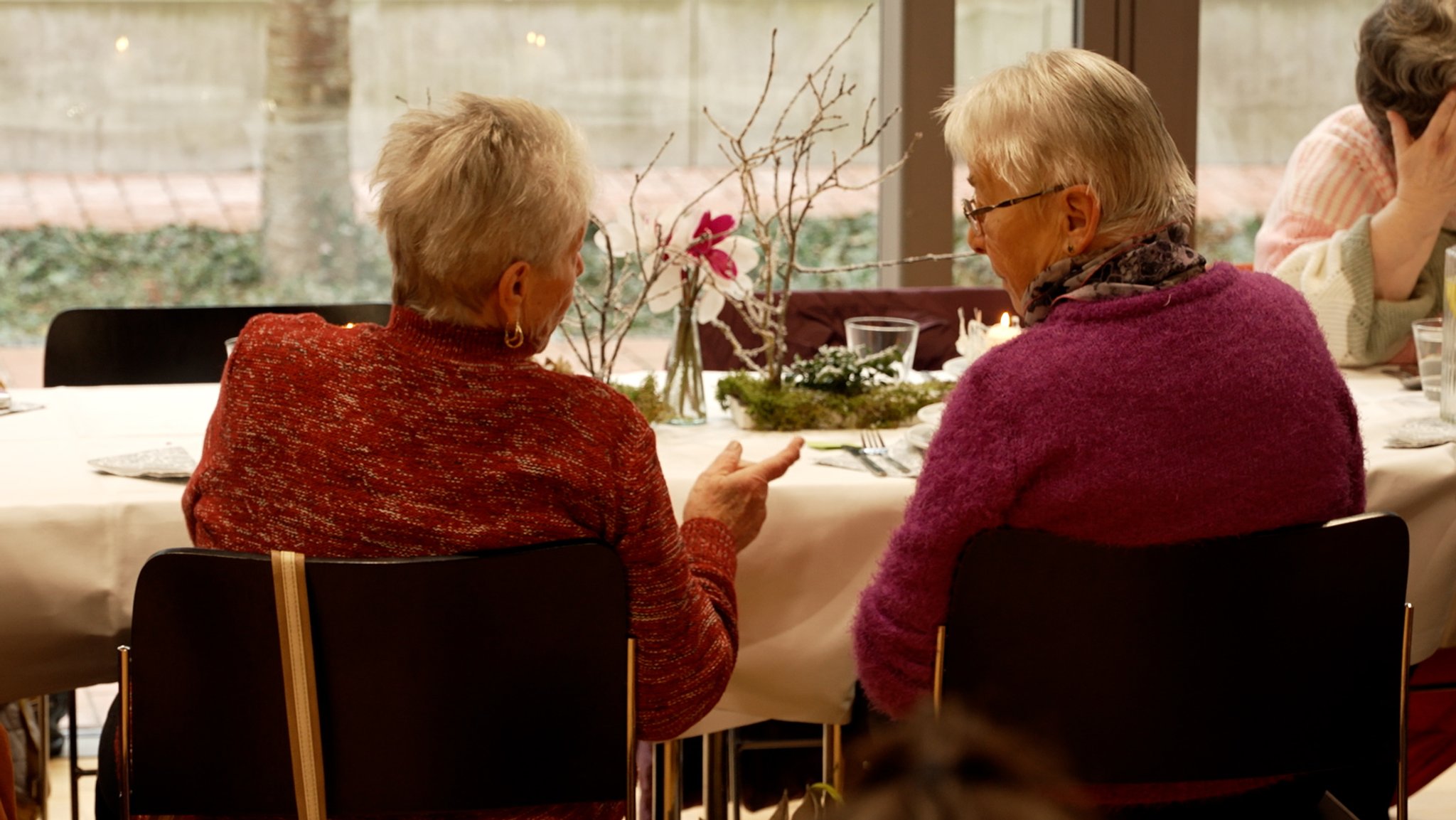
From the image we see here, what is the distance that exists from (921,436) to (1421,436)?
2.41 ft

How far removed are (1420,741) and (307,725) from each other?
6.17ft

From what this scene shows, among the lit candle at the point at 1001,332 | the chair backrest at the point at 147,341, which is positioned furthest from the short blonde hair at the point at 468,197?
the chair backrest at the point at 147,341

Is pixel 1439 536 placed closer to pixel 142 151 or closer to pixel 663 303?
pixel 663 303

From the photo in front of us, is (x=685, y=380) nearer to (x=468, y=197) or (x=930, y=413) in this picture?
(x=930, y=413)

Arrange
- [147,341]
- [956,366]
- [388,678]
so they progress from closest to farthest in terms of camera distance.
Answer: [388,678]
[956,366]
[147,341]

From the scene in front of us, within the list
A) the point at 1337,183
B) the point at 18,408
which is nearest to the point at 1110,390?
the point at 1337,183

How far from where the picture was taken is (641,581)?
1473mm

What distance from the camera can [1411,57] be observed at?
262 cm

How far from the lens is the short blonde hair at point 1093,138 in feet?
5.26

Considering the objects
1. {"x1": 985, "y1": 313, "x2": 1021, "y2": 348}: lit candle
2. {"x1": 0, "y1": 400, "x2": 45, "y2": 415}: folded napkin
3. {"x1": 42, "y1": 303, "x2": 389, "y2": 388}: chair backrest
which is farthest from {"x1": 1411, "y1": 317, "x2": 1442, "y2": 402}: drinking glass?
{"x1": 0, "y1": 400, "x2": 45, "y2": 415}: folded napkin

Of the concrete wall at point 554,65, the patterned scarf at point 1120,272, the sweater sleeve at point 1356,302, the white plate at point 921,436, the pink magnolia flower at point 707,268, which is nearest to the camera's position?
the patterned scarf at point 1120,272

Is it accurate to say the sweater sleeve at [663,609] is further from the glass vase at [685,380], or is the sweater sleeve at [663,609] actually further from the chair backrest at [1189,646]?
the glass vase at [685,380]

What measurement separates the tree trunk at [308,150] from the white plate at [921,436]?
2.45 m

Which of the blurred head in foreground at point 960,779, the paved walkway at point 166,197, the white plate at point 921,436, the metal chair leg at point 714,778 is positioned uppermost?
the blurred head in foreground at point 960,779
